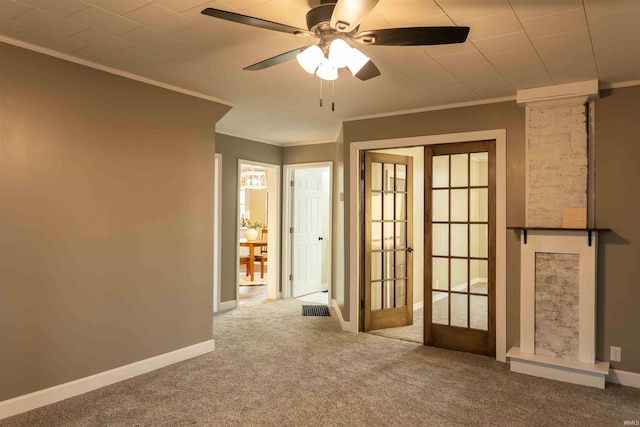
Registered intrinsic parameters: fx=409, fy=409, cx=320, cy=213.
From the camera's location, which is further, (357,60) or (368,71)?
(368,71)

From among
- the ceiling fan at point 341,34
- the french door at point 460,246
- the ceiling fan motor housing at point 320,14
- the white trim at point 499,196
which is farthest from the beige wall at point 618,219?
the ceiling fan motor housing at point 320,14

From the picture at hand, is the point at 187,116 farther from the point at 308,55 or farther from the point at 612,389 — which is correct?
the point at 612,389

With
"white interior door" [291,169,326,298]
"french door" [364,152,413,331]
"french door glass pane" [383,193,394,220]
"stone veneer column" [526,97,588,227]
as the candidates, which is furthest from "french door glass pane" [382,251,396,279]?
"white interior door" [291,169,326,298]

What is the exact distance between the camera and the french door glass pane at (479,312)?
12.6 feet

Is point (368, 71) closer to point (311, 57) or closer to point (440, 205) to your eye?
point (311, 57)

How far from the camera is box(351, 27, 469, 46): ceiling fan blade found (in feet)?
5.79

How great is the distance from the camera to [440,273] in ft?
13.5

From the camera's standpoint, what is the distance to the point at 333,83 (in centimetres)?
329

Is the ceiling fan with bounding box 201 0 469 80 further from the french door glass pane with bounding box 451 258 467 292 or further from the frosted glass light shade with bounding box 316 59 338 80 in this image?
the french door glass pane with bounding box 451 258 467 292

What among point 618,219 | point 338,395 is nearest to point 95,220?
point 338,395

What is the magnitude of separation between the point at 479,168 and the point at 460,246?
2.54 ft

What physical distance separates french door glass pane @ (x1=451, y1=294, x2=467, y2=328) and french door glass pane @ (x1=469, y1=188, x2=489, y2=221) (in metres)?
0.77

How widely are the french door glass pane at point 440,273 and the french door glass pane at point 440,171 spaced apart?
2.48ft

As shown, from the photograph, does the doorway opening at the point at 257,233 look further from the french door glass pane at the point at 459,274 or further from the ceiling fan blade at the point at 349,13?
the ceiling fan blade at the point at 349,13
